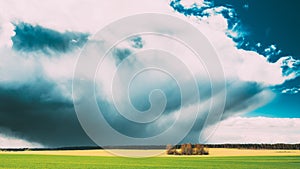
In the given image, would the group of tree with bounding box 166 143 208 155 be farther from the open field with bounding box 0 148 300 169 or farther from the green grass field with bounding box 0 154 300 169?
the green grass field with bounding box 0 154 300 169

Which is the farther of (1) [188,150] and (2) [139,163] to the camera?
(1) [188,150]

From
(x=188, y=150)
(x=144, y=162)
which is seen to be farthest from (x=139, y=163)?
(x=188, y=150)

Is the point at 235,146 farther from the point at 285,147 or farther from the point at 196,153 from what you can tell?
the point at 196,153

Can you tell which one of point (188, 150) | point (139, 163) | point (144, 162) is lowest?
point (139, 163)

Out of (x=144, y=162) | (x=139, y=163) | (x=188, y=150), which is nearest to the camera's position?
(x=139, y=163)

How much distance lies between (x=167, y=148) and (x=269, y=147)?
88036mm

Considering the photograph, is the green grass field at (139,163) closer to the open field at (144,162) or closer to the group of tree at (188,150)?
the open field at (144,162)

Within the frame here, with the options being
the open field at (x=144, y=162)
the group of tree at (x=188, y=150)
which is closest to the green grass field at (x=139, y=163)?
the open field at (x=144, y=162)

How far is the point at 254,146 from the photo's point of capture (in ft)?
608

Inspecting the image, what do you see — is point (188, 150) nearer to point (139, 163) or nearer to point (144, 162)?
point (144, 162)

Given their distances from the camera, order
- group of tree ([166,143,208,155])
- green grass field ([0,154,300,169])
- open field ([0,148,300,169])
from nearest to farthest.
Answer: green grass field ([0,154,300,169])
open field ([0,148,300,169])
group of tree ([166,143,208,155])

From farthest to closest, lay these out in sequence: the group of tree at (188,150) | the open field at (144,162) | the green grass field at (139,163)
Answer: the group of tree at (188,150) < the open field at (144,162) < the green grass field at (139,163)

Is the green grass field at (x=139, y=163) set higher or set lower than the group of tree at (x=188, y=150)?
lower

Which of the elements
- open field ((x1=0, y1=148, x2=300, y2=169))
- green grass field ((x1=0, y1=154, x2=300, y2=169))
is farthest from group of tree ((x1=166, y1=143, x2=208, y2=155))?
green grass field ((x1=0, y1=154, x2=300, y2=169))
